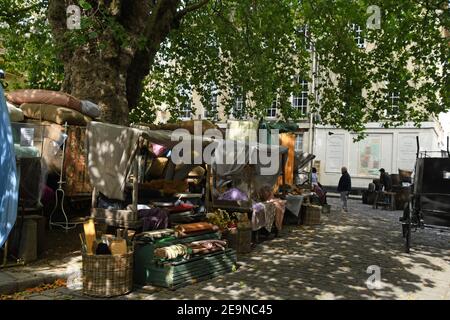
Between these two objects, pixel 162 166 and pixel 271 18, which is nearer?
pixel 162 166

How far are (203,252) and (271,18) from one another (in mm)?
11004

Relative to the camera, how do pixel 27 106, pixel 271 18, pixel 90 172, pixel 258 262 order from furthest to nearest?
pixel 271 18, pixel 27 106, pixel 258 262, pixel 90 172

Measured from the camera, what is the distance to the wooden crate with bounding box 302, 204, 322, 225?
15.4 metres

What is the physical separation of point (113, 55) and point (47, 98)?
6.36 feet

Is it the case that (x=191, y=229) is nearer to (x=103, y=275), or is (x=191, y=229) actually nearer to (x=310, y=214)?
(x=103, y=275)

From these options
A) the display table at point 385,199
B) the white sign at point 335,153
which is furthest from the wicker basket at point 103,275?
the white sign at point 335,153

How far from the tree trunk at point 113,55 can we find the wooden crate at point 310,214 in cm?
703

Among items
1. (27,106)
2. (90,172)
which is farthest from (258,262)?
(27,106)

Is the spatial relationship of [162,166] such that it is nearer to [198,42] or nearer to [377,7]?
[198,42]

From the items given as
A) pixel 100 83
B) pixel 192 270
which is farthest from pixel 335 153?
pixel 192 270

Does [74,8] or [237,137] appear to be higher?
[74,8]

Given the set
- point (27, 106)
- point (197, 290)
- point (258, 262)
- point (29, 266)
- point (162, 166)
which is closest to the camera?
point (197, 290)

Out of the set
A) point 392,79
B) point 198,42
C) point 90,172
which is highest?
point 198,42

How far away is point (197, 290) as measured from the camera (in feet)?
23.0
